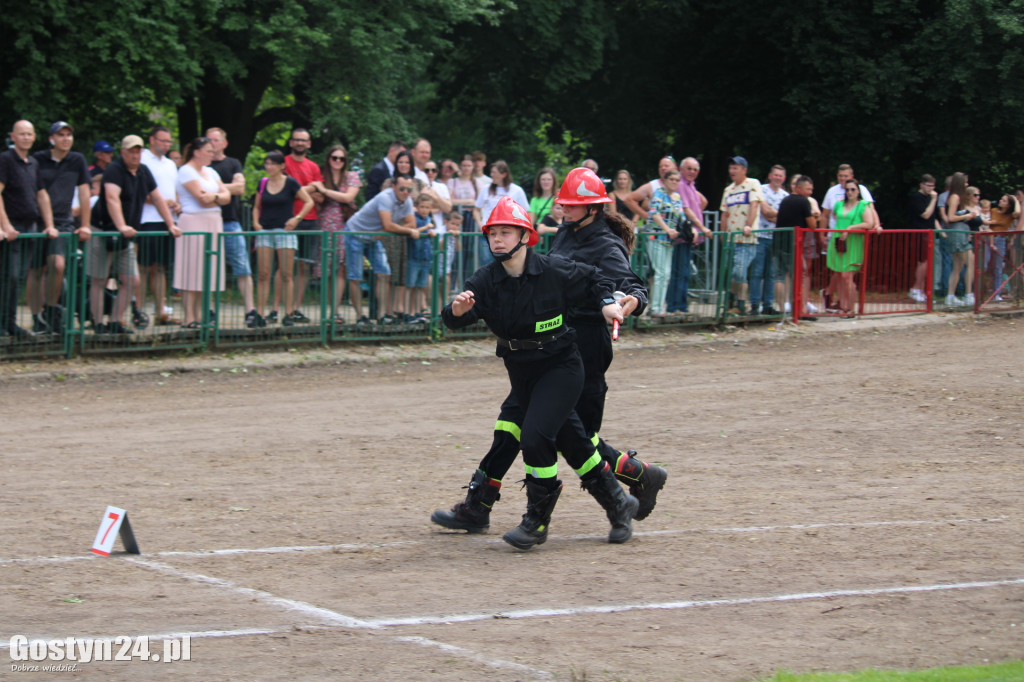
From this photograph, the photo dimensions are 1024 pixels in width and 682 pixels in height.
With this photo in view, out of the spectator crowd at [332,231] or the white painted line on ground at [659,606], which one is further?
the spectator crowd at [332,231]

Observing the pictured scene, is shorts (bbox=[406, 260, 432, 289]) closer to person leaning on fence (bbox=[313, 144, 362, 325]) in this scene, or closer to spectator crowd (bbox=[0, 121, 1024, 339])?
spectator crowd (bbox=[0, 121, 1024, 339])

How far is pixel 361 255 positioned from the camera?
14875 millimetres

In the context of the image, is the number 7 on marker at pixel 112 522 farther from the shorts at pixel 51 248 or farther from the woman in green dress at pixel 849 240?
the woman in green dress at pixel 849 240

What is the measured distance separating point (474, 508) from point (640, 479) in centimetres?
103

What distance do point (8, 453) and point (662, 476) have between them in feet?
17.2

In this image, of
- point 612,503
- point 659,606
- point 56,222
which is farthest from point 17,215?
point 659,606

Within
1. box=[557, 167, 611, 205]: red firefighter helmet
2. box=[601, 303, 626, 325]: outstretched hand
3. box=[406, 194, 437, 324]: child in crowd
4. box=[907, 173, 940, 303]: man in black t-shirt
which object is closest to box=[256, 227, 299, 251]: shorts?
box=[406, 194, 437, 324]: child in crowd

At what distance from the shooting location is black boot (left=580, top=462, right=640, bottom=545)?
24.3ft


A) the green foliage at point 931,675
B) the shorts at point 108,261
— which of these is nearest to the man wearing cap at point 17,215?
the shorts at point 108,261

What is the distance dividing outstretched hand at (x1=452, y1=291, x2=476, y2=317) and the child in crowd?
8180 mm

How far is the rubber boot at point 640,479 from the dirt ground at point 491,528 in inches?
6.8

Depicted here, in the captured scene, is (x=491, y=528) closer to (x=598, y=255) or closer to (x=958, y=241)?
(x=598, y=255)

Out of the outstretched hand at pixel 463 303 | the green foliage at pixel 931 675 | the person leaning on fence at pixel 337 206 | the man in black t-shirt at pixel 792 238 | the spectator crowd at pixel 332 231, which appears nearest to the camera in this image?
the green foliage at pixel 931 675

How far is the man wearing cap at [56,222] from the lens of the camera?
43.4 feet
